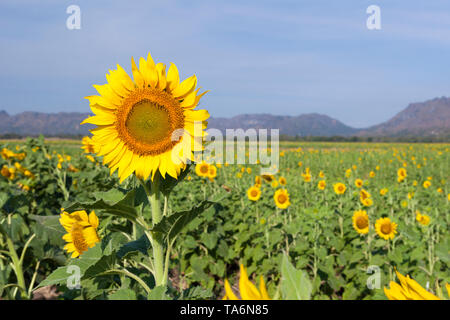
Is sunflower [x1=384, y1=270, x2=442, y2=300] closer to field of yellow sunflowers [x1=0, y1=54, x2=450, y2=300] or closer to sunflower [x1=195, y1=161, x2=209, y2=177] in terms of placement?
field of yellow sunflowers [x1=0, y1=54, x2=450, y2=300]

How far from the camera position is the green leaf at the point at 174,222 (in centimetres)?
133

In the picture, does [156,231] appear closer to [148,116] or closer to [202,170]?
[148,116]

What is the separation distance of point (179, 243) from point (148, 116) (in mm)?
3506

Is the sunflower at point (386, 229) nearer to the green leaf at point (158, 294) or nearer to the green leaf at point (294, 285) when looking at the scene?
the green leaf at point (158, 294)

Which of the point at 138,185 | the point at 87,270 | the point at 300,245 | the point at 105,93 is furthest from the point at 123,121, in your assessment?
the point at 300,245

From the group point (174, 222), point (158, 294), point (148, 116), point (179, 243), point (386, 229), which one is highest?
point (148, 116)

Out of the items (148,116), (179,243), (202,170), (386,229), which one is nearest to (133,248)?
(148,116)

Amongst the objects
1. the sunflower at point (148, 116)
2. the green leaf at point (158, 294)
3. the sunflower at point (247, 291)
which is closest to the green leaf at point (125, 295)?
the green leaf at point (158, 294)

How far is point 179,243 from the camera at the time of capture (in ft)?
15.4

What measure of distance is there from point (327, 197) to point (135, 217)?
6.58 metres

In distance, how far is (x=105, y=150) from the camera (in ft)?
4.83

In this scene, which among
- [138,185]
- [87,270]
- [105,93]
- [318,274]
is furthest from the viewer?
[318,274]
